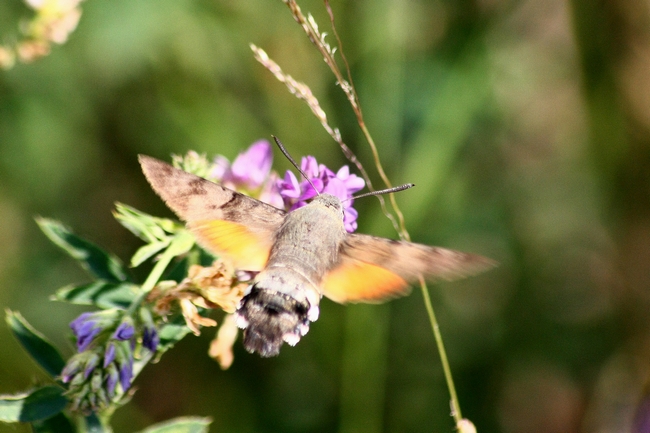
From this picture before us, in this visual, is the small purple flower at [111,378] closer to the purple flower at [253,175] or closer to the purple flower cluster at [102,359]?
the purple flower cluster at [102,359]

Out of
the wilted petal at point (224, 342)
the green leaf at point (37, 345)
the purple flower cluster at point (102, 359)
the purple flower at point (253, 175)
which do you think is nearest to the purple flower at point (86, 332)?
the purple flower cluster at point (102, 359)

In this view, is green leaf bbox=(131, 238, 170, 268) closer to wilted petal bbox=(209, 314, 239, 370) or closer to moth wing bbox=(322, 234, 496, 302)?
wilted petal bbox=(209, 314, 239, 370)

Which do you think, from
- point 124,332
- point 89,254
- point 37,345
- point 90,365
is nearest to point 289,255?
point 124,332

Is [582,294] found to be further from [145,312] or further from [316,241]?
[145,312]

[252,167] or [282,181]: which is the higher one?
[252,167]

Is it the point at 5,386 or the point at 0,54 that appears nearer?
the point at 0,54

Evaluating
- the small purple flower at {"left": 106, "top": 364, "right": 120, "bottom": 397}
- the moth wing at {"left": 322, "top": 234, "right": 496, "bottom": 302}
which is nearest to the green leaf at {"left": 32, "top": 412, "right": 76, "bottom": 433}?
the small purple flower at {"left": 106, "top": 364, "right": 120, "bottom": 397}

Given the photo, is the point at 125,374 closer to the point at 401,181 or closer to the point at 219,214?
the point at 219,214

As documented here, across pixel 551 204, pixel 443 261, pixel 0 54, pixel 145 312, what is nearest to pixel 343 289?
pixel 443 261
